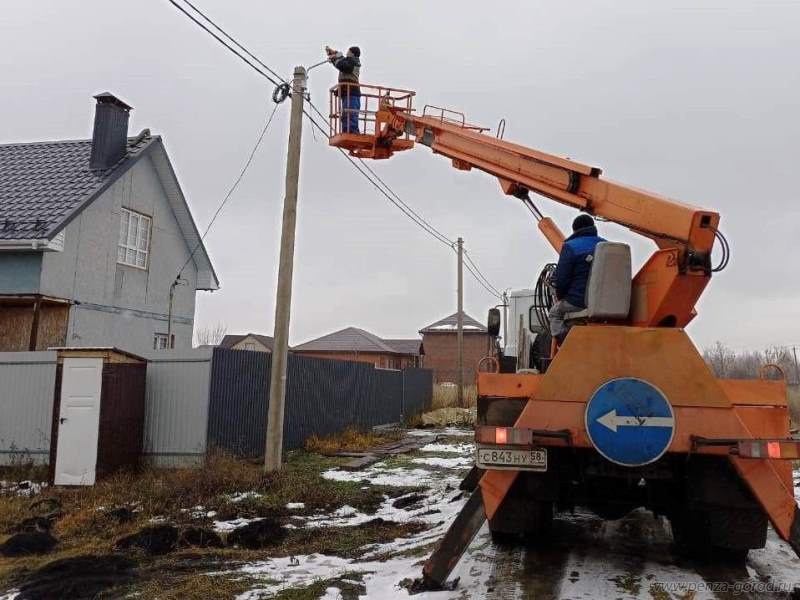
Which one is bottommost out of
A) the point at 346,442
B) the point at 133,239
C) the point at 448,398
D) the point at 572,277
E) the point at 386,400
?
the point at 346,442

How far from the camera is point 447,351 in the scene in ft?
206

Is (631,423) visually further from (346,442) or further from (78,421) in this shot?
(346,442)

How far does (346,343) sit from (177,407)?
43.4 metres

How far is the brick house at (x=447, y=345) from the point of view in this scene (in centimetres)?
6097

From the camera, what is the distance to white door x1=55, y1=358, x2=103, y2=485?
9984mm

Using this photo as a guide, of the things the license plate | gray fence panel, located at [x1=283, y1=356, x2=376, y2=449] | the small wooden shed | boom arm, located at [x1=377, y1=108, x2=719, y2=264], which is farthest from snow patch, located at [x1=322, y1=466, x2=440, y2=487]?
the license plate

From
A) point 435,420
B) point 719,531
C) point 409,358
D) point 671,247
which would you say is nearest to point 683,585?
point 719,531

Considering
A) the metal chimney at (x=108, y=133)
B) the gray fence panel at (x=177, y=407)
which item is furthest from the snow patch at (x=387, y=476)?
the metal chimney at (x=108, y=133)

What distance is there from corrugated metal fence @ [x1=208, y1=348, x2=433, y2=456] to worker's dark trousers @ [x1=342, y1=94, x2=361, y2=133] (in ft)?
14.7

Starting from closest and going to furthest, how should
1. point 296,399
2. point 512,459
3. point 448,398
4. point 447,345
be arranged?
point 512,459, point 296,399, point 448,398, point 447,345

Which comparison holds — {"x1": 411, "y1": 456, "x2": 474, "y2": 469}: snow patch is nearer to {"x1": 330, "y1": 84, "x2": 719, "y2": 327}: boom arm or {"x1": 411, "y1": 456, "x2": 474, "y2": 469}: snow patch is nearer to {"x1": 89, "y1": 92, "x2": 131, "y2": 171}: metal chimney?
{"x1": 330, "y1": 84, "x2": 719, "y2": 327}: boom arm

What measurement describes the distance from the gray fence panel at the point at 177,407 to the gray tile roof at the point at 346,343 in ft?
136

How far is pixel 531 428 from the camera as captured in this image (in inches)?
195

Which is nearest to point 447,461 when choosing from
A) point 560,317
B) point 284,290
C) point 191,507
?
point 284,290
